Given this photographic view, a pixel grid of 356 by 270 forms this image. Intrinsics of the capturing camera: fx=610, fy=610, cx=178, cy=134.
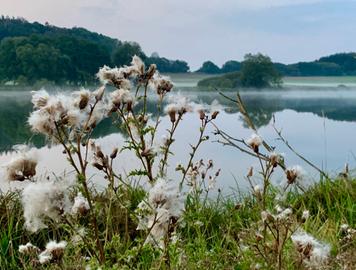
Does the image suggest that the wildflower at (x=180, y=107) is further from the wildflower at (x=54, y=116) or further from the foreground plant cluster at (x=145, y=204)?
the wildflower at (x=54, y=116)

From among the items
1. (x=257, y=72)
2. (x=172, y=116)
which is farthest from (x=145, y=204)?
(x=257, y=72)

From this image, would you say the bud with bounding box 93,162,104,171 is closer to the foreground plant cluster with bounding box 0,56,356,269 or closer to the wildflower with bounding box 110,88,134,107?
the foreground plant cluster with bounding box 0,56,356,269

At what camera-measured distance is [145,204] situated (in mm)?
1574

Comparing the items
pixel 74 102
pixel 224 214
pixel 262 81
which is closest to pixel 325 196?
pixel 224 214

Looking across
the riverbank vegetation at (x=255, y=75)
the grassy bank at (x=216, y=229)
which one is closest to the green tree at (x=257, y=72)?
the riverbank vegetation at (x=255, y=75)

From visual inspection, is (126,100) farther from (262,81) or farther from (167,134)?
(262,81)

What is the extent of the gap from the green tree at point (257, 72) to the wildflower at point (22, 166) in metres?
18.9

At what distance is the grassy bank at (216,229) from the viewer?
2.41 metres

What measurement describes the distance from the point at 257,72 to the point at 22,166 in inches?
776

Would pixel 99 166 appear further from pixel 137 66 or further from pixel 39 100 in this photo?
pixel 137 66

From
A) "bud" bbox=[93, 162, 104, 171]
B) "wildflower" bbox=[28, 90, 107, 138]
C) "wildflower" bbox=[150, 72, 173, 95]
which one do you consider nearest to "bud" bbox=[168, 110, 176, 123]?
"wildflower" bbox=[150, 72, 173, 95]

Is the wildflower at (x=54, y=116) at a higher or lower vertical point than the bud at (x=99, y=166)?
higher

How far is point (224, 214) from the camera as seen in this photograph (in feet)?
12.3

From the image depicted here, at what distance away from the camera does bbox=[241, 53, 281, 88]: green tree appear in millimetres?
20406
